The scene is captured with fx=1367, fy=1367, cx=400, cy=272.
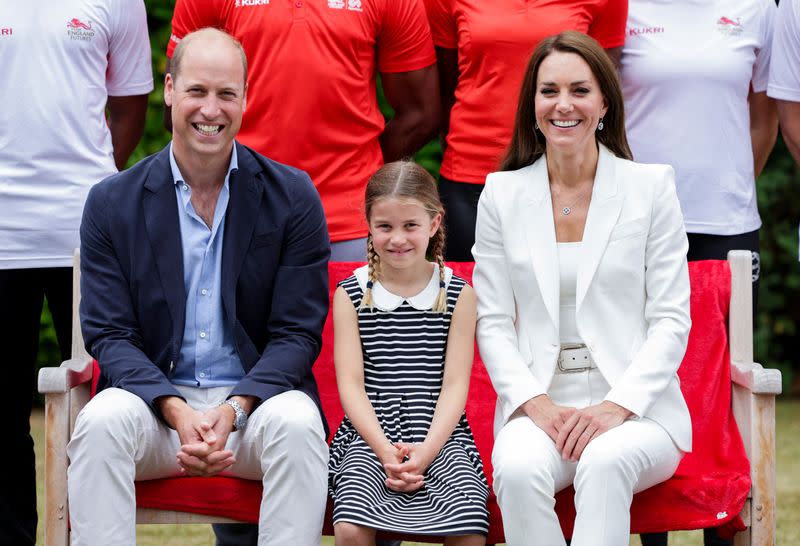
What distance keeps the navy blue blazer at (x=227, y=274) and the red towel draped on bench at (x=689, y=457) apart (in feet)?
1.13

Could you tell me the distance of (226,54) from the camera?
4281 mm

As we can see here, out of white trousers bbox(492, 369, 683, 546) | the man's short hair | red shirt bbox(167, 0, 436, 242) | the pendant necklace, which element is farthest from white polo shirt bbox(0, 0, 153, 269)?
white trousers bbox(492, 369, 683, 546)

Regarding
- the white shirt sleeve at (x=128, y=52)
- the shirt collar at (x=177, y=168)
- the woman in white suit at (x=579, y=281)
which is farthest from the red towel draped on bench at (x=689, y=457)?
the white shirt sleeve at (x=128, y=52)

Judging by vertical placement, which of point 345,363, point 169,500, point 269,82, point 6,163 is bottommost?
point 169,500

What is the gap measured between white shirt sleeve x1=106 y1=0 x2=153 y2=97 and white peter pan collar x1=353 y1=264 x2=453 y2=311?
1314mm

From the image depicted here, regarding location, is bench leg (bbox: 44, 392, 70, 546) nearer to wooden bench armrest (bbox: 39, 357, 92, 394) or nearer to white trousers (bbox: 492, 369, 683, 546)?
wooden bench armrest (bbox: 39, 357, 92, 394)

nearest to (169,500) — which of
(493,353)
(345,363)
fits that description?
(345,363)

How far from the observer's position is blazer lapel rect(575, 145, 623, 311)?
4.30m

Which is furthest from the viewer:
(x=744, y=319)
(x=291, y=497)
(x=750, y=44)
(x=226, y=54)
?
(x=750, y=44)

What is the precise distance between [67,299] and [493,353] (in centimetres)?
163

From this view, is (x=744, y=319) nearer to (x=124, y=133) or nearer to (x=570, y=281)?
(x=570, y=281)

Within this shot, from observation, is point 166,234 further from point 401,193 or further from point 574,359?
point 574,359

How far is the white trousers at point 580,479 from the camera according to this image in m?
3.91

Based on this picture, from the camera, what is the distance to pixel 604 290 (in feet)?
14.2
